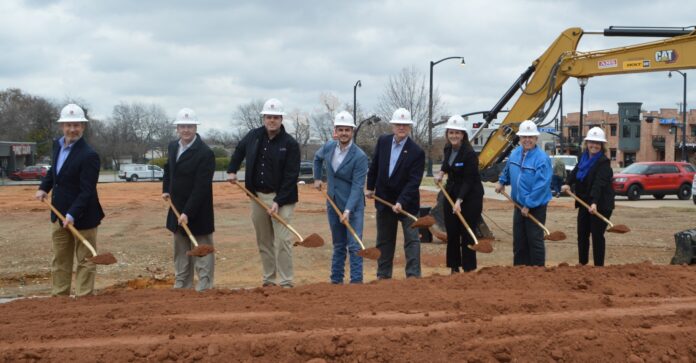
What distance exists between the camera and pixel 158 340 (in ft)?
14.9

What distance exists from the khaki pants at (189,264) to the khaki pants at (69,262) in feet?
2.68

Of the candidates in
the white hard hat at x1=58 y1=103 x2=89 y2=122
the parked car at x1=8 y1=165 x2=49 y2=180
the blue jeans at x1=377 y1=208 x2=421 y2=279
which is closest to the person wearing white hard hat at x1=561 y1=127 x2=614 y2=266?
the blue jeans at x1=377 y1=208 x2=421 y2=279

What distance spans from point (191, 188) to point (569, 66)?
7.47 m

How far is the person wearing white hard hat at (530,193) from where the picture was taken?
757 centimetres

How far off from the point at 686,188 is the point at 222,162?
4153cm

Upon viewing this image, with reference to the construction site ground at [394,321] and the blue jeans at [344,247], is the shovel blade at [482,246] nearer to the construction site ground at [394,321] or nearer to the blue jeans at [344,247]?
the construction site ground at [394,321]

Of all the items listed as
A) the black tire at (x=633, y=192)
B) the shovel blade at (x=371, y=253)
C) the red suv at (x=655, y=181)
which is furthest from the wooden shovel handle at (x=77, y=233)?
the black tire at (x=633, y=192)

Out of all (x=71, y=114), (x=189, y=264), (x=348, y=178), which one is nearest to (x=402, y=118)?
(x=348, y=178)

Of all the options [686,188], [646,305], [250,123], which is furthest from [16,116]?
[646,305]

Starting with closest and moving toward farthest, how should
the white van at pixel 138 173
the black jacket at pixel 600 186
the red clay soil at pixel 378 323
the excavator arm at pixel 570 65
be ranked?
the red clay soil at pixel 378 323 → the black jacket at pixel 600 186 → the excavator arm at pixel 570 65 → the white van at pixel 138 173

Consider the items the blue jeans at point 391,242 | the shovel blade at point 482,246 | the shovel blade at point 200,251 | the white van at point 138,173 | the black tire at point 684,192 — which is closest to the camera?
the shovel blade at point 200,251

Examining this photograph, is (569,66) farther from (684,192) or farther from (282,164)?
(684,192)

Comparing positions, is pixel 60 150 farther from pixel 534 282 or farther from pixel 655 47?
pixel 655 47

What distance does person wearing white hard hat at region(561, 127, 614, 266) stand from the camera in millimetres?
8055
